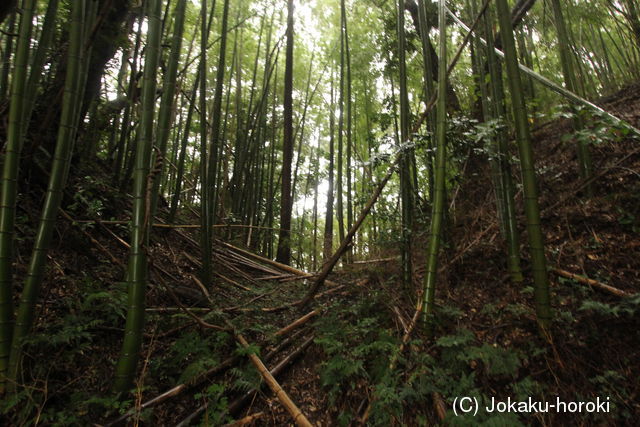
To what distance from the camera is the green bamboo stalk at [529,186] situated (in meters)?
1.53

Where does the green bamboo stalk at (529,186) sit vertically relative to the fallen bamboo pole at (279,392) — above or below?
above

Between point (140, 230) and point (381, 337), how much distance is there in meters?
1.42

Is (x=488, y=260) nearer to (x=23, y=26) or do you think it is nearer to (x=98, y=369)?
(x=98, y=369)

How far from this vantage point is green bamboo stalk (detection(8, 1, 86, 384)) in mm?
1391

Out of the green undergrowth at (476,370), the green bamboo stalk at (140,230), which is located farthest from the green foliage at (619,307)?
the green bamboo stalk at (140,230)

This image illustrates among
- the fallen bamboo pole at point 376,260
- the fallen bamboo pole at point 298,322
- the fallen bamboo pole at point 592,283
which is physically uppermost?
the fallen bamboo pole at point 376,260

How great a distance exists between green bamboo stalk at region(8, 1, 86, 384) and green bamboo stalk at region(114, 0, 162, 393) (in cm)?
35

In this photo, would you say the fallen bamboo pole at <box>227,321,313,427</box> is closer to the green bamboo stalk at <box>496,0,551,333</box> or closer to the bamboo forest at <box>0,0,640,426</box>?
the bamboo forest at <box>0,0,640,426</box>

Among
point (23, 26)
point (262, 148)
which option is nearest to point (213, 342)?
point (23, 26)

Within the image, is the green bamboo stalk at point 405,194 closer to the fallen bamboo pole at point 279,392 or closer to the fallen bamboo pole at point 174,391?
the fallen bamboo pole at point 279,392

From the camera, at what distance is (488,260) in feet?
7.77

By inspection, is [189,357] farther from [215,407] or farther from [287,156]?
[287,156]

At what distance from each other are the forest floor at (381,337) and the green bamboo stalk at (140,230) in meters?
0.12

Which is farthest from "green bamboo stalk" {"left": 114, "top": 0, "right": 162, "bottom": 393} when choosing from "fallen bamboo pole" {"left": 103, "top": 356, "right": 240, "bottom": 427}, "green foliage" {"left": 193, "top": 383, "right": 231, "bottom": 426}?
"green foliage" {"left": 193, "top": 383, "right": 231, "bottom": 426}
